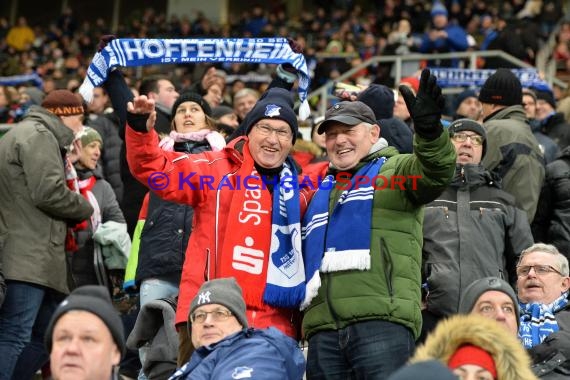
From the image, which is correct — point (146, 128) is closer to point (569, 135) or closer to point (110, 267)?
point (110, 267)

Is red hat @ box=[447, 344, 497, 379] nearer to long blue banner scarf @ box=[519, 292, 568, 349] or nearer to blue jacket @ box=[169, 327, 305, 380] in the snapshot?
blue jacket @ box=[169, 327, 305, 380]

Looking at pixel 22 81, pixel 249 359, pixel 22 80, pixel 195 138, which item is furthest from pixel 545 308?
pixel 22 81

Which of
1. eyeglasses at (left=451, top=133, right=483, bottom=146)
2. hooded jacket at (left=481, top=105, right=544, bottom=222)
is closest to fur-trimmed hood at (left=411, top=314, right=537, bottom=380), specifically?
eyeglasses at (left=451, top=133, right=483, bottom=146)

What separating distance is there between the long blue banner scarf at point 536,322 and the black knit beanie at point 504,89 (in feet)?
8.26

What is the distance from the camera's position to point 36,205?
7.79m

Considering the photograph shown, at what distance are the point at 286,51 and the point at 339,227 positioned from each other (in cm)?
189

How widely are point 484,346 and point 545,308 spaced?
74.6 inches

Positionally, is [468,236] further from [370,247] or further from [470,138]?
[370,247]

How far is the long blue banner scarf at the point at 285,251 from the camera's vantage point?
6109 mm

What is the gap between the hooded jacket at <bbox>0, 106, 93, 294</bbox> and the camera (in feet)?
25.2

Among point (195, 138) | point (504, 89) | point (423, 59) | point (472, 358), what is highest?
point (423, 59)

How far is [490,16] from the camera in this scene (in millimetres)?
21375

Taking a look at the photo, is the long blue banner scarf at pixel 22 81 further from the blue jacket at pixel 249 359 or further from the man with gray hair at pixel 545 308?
the blue jacket at pixel 249 359

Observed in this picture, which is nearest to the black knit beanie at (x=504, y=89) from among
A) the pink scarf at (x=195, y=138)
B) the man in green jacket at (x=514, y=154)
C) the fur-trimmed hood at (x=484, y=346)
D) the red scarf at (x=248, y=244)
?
the man in green jacket at (x=514, y=154)
